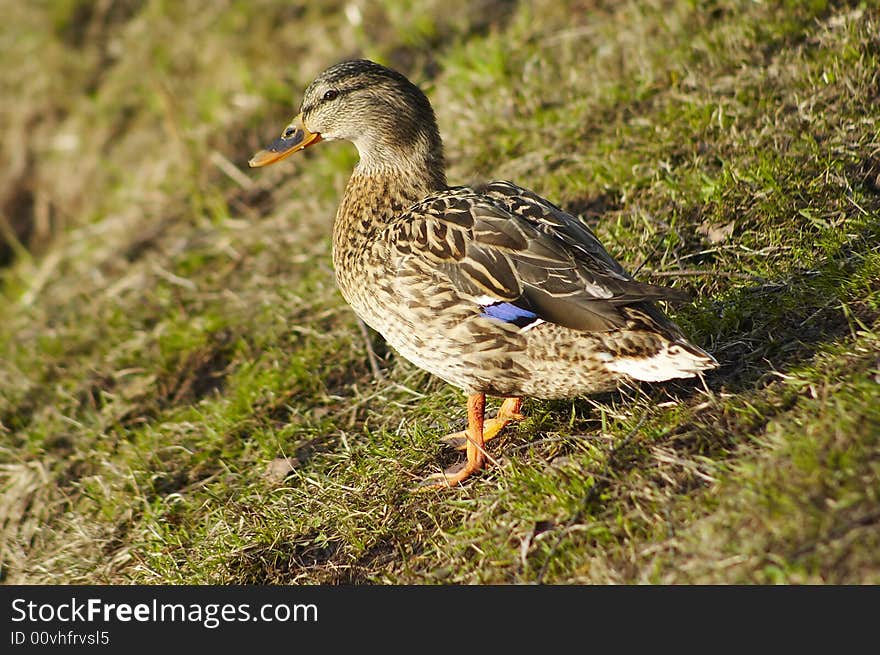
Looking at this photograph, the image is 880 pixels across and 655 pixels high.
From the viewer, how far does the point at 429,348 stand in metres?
3.24

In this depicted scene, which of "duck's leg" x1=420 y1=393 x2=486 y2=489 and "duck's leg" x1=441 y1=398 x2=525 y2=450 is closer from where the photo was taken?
"duck's leg" x1=420 y1=393 x2=486 y2=489

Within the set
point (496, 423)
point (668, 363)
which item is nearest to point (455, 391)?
point (496, 423)

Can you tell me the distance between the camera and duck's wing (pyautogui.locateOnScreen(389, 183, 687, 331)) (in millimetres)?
2975

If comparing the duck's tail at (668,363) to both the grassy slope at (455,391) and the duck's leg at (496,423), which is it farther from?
the duck's leg at (496,423)

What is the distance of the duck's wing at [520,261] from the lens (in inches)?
117

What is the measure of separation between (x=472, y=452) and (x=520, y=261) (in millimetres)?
711

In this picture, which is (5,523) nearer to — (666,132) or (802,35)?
(666,132)

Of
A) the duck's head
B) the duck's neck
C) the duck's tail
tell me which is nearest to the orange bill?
the duck's head

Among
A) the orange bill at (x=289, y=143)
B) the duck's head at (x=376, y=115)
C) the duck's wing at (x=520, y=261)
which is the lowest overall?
the duck's wing at (x=520, y=261)

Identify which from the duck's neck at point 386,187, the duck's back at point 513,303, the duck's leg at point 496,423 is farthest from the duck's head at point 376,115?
the duck's leg at point 496,423

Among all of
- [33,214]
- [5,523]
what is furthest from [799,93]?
[33,214]

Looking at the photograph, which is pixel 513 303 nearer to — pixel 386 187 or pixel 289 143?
pixel 386 187

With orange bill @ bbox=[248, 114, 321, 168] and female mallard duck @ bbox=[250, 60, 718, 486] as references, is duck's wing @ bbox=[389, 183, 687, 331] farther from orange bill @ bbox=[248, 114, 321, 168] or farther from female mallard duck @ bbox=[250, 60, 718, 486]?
orange bill @ bbox=[248, 114, 321, 168]
